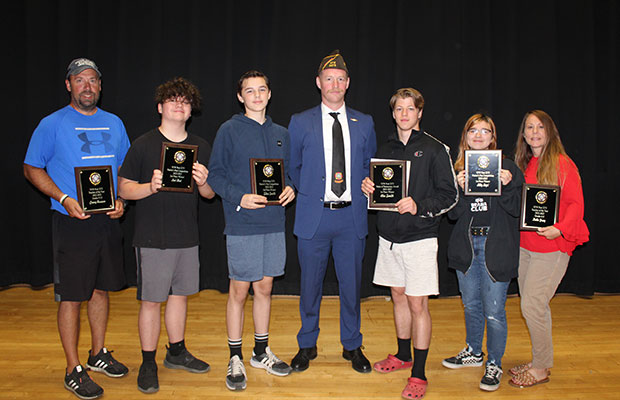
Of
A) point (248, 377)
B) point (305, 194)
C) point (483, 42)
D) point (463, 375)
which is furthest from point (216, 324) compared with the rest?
point (483, 42)

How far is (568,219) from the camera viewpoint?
279cm

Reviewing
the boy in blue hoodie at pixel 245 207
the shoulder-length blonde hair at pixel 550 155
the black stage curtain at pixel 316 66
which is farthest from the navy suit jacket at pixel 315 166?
the black stage curtain at pixel 316 66

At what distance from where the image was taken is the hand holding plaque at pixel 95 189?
2742 mm

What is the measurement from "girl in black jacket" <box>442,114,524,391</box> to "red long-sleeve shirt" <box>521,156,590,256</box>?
0.60 ft

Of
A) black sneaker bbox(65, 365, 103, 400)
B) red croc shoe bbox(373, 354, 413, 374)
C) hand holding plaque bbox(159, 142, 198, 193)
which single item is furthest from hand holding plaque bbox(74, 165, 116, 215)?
red croc shoe bbox(373, 354, 413, 374)

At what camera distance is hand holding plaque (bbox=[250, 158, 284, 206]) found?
2869mm

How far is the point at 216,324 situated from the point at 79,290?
1.47 meters

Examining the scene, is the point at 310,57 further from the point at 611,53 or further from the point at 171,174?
the point at 611,53

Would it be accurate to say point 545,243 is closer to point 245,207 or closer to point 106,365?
point 245,207

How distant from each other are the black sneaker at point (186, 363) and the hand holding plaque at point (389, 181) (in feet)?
5.37

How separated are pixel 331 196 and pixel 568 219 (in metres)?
1.49

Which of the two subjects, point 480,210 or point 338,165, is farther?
point 338,165

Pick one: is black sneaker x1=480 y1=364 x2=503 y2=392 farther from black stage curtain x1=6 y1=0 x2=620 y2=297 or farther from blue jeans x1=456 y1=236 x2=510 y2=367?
black stage curtain x1=6 y1=0 x2=620 y2=297

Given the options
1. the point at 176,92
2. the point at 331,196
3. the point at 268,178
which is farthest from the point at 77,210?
the point at 331,196
